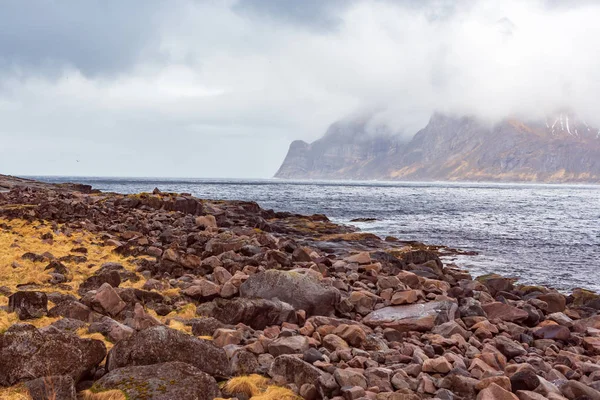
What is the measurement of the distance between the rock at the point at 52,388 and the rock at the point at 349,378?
3.74 m

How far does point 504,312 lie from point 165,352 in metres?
10.3

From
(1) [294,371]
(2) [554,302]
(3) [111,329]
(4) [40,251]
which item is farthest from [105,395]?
(2) [554,302]

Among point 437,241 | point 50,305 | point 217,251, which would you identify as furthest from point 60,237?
point 437,241

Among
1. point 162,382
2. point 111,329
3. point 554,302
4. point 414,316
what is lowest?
point 554,302

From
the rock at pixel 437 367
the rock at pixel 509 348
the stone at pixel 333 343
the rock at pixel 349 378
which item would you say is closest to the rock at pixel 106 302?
the stone at pixel 333 343

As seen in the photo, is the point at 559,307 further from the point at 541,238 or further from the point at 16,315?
the point at 541,238

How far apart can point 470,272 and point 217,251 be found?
42.0 feet

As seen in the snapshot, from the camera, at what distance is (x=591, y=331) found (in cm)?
1281

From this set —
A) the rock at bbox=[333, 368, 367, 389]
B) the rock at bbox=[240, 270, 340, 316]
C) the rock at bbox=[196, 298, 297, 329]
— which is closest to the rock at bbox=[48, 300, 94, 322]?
the rock at bbox=[196, 298, 297, 329]

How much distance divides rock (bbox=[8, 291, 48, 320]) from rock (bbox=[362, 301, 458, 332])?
24.5 feet

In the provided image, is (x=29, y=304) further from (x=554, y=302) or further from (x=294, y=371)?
(x=554, y=302)

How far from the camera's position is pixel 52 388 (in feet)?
20.4

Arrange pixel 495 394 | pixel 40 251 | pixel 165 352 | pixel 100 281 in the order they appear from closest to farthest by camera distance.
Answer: pixel 495 394, pixel 165 352, pixel 100 281, pixel 40 251

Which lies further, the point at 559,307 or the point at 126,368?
the point at 559,307
